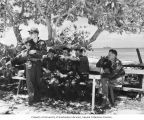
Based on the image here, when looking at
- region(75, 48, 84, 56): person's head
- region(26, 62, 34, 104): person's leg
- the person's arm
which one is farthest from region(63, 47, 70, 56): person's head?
the person's arm

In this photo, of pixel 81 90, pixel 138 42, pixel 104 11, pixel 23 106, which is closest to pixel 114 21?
pixel 104 11

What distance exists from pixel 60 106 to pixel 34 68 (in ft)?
Result: 3.58

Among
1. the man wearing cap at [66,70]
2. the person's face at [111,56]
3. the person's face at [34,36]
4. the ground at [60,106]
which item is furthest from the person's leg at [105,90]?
the person's face at [34,36]

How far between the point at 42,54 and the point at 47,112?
61.7 inches

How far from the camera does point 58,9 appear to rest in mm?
10711

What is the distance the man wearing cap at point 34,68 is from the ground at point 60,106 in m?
0.30

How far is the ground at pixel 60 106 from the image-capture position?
637 centimetres

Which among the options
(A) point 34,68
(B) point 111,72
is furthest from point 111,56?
(A) point 34,68

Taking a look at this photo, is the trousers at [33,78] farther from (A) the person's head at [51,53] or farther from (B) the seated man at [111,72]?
(B) the seated man at [111,72]

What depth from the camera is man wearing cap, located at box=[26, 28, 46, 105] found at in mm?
6816

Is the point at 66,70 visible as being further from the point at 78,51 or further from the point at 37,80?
the point at 37,80

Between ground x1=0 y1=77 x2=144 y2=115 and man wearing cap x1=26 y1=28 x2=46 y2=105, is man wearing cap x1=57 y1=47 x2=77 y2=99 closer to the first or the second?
ground x1=0 y1=77 x2=144 y2=115

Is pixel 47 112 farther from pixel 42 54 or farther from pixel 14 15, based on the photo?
pixel 14 15

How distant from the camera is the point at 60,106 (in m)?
6.83
